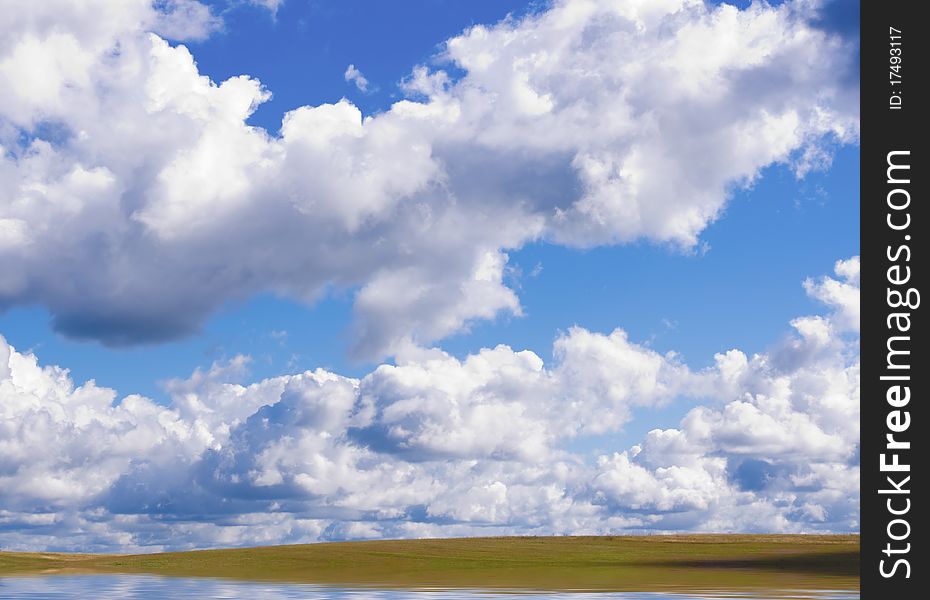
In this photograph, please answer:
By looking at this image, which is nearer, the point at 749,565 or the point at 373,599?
the point at 373,599

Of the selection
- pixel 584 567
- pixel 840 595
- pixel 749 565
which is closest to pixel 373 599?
pixel 840 595

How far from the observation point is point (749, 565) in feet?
552
